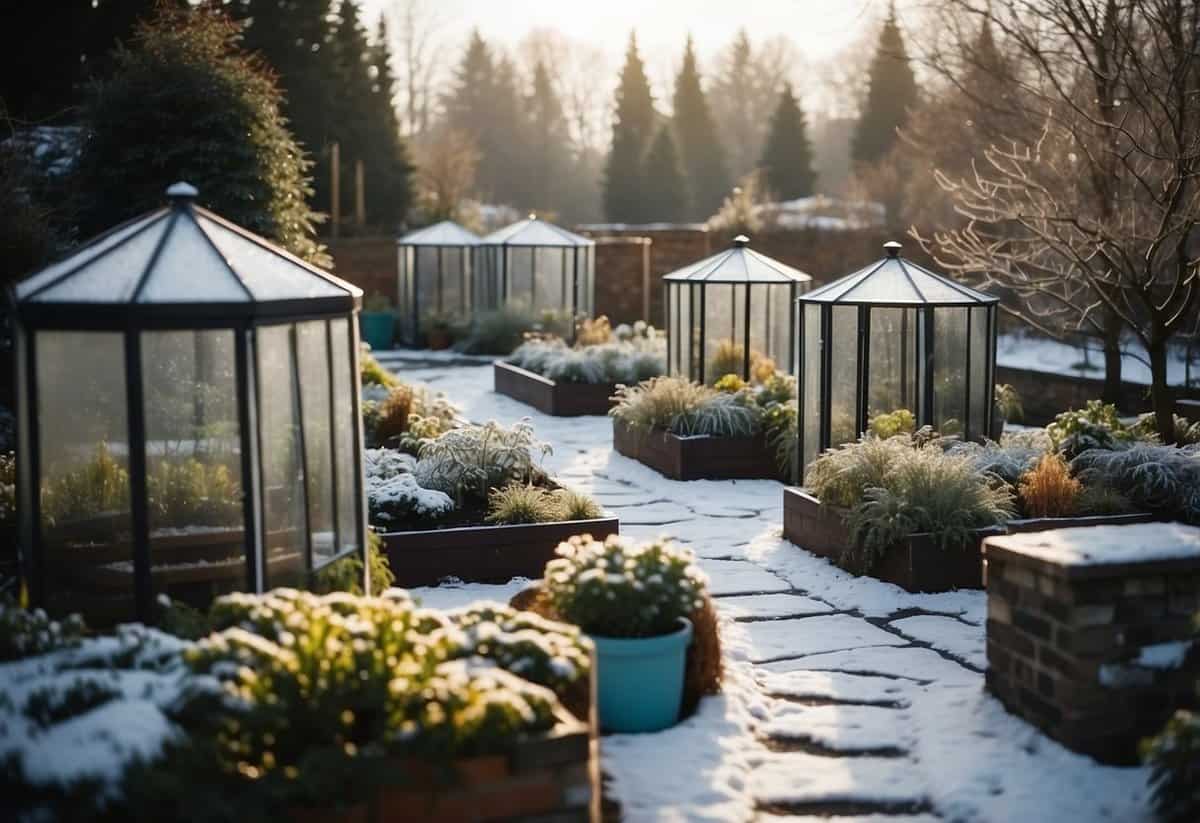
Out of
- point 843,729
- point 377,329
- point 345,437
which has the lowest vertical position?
point 843,729

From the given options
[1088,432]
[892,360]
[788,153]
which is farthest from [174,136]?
[788,153]

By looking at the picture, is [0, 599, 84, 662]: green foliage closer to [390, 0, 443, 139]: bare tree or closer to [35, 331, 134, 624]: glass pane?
[35, 331, 134, 624]: glass pane

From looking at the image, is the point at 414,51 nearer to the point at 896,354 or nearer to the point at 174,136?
the point at 174,136

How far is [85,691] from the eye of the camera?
348 centimetres

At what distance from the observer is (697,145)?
44.8 metres

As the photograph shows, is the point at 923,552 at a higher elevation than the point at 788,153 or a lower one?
lower

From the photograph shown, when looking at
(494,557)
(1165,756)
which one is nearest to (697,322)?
(494,557)

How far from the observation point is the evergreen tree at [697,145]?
1736 inches

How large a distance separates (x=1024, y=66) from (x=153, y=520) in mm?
12575

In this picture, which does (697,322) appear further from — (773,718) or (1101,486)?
(773,718)

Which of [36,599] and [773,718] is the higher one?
[36,599]

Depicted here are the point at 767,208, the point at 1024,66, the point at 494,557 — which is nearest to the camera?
Answer: the point at 494,557

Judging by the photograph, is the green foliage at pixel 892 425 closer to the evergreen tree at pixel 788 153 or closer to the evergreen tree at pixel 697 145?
the evergreen tree at pixel 788 153

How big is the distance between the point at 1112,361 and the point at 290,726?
35.5 ft
